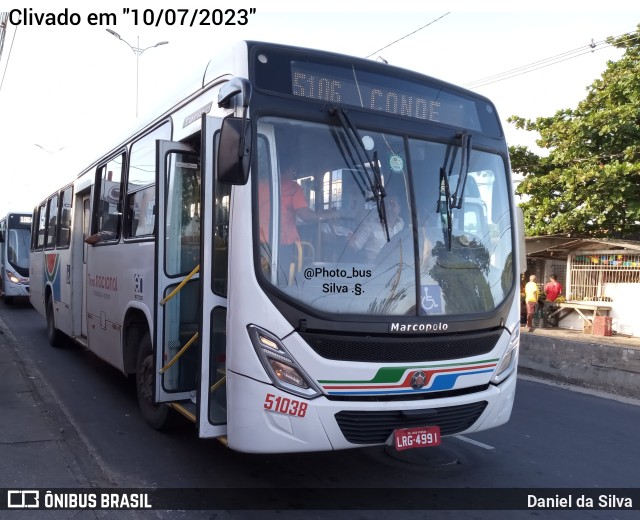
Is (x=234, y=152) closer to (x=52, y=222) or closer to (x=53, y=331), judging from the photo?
(x=53, y=331)

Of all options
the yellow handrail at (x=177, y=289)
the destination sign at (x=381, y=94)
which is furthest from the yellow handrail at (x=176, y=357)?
the destination sign at (x=381, y=94)

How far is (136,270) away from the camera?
20.1 ft

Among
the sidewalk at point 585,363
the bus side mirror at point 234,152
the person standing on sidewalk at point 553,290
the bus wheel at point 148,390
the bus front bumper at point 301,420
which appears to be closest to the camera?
the bus side mirror at point 234,152

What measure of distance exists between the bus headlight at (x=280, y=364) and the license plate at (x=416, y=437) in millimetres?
688

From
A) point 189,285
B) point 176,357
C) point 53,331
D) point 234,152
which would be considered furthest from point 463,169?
point 53,331

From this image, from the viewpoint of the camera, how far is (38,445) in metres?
5.52

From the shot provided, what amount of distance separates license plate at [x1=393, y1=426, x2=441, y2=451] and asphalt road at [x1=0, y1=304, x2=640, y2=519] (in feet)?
1.72

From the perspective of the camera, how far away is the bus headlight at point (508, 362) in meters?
4.72

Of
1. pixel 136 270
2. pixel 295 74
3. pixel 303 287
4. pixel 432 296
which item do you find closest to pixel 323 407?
pixel 303 287

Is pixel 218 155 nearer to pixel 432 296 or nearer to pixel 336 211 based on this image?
pixel 336 211

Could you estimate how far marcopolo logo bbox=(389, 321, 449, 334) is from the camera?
4.19 meters

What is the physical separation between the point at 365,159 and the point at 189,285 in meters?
1.88

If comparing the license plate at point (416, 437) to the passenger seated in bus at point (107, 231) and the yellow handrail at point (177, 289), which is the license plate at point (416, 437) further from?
the passenger seated in bus at point (107, 231)

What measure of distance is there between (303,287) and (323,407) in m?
0.79
